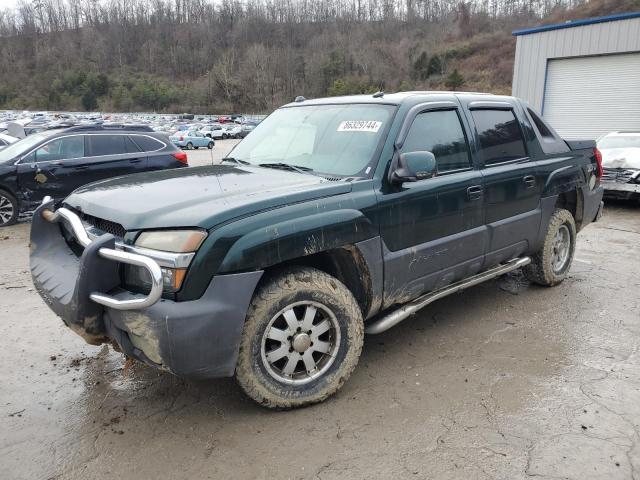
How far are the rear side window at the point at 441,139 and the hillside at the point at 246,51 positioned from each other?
207 ft

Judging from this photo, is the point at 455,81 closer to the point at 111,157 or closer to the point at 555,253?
the point at 111,157

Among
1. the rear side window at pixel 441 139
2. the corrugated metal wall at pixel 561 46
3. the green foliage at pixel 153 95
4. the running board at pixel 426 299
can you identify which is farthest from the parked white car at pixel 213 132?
the green foliage at pixel 153 95

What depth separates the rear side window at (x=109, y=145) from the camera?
30.6ft

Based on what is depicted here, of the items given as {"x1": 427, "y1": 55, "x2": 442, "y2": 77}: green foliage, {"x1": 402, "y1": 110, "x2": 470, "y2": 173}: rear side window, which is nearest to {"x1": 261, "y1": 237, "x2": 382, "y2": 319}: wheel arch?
{"x1": 402, "y1": 110, "x2": 470, "y2": 173}: rear side window

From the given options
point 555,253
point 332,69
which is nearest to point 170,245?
point 555,253

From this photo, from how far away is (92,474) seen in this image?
2.58m

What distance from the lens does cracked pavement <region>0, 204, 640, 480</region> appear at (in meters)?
2.63

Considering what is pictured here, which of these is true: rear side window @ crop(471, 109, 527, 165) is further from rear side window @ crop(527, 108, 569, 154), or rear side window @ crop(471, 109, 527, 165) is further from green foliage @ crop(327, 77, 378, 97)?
green foliage @ crop(327, 77, 378, 97)

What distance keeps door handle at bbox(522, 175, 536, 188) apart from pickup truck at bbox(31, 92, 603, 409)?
0.06 feet

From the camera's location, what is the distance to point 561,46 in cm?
Result: 1866

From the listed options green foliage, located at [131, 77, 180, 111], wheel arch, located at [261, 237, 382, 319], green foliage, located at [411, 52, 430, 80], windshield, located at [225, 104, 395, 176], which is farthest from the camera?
green foliage, located at [131, 77, 180, 111]

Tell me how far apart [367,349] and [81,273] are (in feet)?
6.97

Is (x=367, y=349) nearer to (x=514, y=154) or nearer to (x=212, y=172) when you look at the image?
(x=212, y=172)

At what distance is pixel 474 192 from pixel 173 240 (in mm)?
2340
